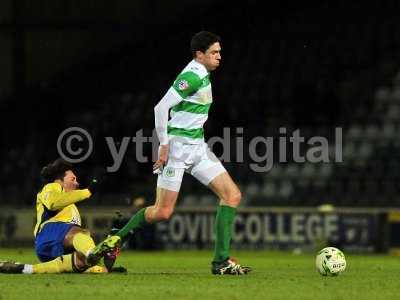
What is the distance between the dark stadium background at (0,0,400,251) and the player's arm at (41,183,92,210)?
879 cm

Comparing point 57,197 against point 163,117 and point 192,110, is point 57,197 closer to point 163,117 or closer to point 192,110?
point 163,117

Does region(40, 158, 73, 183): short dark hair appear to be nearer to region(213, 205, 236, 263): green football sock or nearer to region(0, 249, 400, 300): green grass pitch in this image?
region(0, 249, 400, 300): green grass pitch

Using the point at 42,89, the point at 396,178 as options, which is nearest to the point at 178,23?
the point at 42,89

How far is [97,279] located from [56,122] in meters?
15.1

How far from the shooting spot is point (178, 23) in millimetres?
25000

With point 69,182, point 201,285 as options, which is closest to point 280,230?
point 69,182

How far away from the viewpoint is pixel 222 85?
22703mm

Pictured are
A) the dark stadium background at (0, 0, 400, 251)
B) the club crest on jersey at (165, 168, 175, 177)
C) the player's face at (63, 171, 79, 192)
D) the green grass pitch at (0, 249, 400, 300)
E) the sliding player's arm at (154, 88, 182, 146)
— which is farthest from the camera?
the dark stadium background at (0, 0, 400, 251)

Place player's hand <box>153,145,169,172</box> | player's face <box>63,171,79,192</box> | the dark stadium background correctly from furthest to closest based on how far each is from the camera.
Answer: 1. the dark stadium background
2. player's face <box>63,171,79,192</box>
3. player's hand <box>153,145,169,172</box>

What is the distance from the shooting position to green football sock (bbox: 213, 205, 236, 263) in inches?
379

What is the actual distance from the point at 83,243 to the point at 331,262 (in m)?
2.02

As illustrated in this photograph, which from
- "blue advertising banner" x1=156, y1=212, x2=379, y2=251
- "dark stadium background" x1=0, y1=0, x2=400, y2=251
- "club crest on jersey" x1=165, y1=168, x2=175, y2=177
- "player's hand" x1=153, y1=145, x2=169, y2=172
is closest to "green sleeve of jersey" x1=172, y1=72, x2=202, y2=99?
"player's hand" x1=153, y1=145, x2=169, y2=172

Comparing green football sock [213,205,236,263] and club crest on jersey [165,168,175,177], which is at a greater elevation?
club crest on jersey [165,168,175,177]

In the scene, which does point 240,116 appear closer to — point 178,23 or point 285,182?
point 285,182
